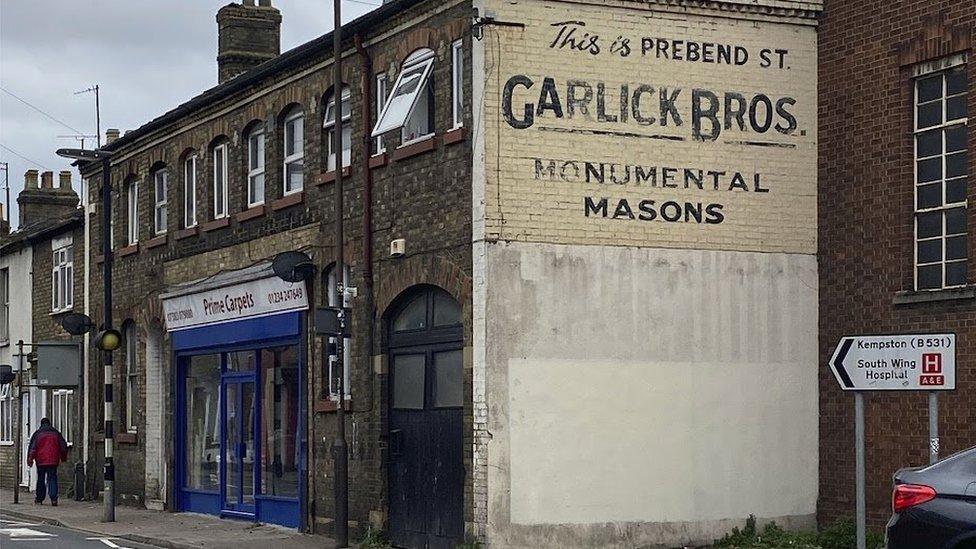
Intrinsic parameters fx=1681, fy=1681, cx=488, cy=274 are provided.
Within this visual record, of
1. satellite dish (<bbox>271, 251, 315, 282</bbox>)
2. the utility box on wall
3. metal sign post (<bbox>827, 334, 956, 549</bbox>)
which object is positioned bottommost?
the utility box on wall

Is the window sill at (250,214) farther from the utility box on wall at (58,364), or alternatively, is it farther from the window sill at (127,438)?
the utility box on wall at (58,364)

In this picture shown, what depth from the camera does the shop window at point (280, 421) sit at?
26.5 m

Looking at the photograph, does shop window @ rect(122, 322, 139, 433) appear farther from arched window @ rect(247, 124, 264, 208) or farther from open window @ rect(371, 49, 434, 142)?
open window @ rect(371, 49, 434, 142)

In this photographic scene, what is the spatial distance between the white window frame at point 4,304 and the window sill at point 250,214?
17.9 metres

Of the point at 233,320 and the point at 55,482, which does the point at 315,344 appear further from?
the point at 55,482

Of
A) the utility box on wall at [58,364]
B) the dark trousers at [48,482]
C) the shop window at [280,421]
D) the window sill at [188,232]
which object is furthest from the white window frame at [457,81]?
the utility box on wall at [58,364]

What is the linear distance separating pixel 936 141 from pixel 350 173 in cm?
828

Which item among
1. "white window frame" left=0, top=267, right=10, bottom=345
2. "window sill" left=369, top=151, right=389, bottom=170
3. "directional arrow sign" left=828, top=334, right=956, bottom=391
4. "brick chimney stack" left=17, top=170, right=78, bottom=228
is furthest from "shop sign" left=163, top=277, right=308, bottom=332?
"brick chimney stack" left=17, top=170, right=78, bottom=228

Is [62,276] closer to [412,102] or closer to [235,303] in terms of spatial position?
[235,303]

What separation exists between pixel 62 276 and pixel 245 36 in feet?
29.7

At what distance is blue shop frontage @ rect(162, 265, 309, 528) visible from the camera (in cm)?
2647

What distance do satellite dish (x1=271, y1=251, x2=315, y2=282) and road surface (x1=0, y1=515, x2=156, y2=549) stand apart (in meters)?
4.41

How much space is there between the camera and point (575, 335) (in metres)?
20.5

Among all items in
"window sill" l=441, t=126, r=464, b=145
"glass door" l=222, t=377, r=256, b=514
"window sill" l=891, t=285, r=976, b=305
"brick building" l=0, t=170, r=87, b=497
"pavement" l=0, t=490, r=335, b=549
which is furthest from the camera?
"brick building" l=0, t=170, r=87, b=497
